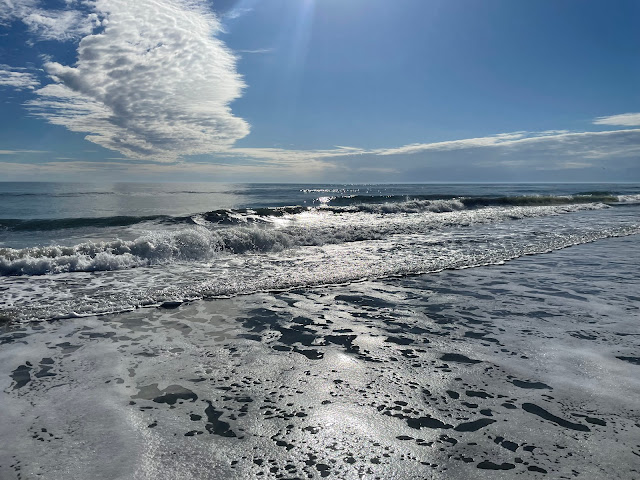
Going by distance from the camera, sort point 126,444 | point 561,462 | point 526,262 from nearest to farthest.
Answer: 1. point 561,462
2. point 126,444
3. point 526,262

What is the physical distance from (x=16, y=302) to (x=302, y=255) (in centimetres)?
703

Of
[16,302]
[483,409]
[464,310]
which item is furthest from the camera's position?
[16,302]

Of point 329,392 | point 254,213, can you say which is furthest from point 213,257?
point 254,213

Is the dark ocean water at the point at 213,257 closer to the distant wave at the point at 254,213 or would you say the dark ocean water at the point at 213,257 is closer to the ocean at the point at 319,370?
the ocean at the point at 319,370

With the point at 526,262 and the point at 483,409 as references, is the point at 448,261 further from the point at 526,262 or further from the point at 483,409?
the point at 483,409

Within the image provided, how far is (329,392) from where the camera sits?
12.5 feet

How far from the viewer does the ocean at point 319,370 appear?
2900 millimetres

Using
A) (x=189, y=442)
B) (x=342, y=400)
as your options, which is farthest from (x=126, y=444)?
(x=342, y=400)

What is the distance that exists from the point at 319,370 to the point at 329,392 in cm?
50

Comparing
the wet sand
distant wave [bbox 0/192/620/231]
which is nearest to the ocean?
the wet sand

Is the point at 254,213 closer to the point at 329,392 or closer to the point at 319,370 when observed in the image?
the point at 319,370

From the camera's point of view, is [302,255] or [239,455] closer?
[239,455]

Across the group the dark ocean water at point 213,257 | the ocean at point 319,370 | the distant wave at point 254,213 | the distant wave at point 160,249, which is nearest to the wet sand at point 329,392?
the ocean at point 319,370

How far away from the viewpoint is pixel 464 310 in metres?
6.41
